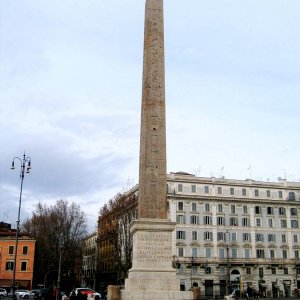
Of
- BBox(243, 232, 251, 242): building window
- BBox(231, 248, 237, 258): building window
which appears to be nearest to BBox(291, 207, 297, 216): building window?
BBox(243, 232, 251, 242): building window

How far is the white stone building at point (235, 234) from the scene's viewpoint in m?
55.5

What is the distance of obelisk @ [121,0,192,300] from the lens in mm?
13938

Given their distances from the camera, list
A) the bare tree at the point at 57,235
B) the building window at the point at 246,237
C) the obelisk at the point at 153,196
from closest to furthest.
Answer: the obelisk at the point at 153,196, the bare tree at the point at 57,235, the building window at the point at 246,237

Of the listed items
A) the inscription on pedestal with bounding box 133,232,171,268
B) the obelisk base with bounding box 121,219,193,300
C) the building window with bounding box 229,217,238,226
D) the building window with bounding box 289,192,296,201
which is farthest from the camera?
the building window with bounding box 289,192,296,201

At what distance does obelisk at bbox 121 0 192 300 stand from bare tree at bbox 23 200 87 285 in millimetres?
37527

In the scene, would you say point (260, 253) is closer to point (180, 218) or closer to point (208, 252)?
point (208, 252)

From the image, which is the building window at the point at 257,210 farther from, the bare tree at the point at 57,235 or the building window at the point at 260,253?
the bare tree at the point at 57,235

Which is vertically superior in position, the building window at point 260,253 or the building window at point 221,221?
the building window at point 221,221

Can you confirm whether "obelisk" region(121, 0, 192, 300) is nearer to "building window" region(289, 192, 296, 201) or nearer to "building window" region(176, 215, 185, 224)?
"building window" region(176, 215, 185, 224)

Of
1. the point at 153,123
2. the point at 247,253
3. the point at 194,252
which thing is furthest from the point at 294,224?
the point at 153,123

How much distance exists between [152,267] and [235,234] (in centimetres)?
4599

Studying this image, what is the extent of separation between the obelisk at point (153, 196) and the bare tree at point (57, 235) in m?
37.5

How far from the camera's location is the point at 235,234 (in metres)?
58.2

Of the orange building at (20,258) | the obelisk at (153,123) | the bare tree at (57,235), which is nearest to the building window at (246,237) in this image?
the bare tree at (57,235)
